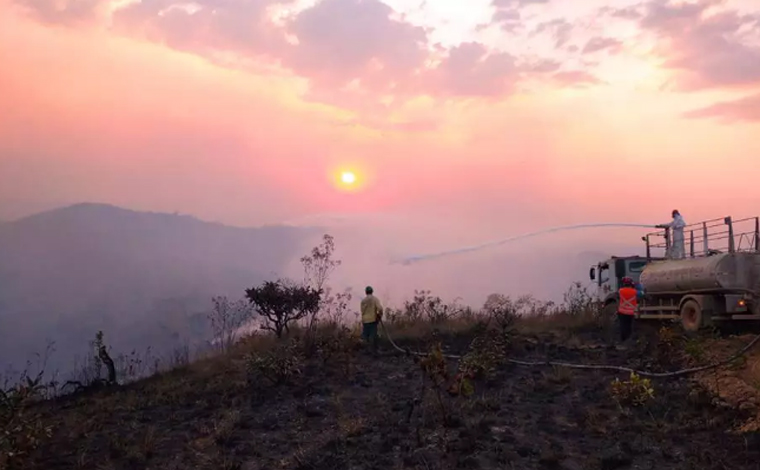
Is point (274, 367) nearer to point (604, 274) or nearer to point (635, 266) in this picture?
point (635, 266)

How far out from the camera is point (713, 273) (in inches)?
686

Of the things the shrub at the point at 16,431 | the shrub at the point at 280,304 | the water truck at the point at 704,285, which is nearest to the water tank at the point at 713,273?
the water truck at the point at 704,285

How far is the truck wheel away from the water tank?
1.45ft

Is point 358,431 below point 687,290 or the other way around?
below

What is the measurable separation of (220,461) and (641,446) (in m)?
5.89

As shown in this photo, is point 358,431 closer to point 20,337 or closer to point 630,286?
point 630,286

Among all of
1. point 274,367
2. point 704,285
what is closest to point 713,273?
point 704,285

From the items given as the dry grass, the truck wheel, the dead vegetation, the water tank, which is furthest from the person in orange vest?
the dry grass

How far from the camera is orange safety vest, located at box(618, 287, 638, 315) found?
59.3ft

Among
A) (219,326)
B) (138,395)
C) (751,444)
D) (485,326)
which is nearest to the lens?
(751,444)

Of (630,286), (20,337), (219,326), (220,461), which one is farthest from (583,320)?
(20,337)

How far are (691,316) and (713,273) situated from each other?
1.50 meters

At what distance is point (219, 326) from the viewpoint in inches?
826

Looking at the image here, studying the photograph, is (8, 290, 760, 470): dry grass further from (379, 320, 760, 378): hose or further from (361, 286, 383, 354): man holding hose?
(361, 286, 383, 354): man holding hose
